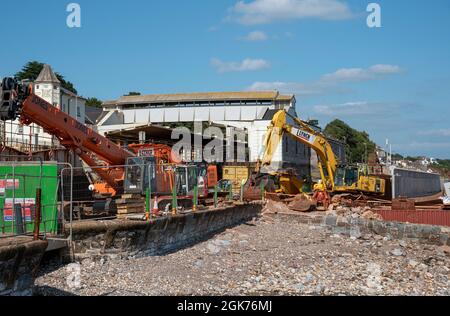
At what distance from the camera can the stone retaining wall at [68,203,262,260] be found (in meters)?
12.8

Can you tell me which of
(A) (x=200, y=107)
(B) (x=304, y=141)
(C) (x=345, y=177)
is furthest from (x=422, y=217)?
(A) (x=200, y=107)

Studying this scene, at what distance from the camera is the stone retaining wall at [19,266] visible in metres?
8.64

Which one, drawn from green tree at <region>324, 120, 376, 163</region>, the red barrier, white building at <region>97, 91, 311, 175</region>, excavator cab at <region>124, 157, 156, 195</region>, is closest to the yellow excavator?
the red barrier

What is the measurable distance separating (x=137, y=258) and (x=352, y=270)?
588cm

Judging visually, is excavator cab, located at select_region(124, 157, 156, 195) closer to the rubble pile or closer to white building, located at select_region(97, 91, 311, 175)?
the rubble pile

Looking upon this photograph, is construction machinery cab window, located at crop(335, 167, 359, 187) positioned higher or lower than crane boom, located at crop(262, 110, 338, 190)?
lower

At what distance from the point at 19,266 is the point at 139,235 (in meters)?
5.47

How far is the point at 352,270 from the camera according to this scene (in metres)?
15.1

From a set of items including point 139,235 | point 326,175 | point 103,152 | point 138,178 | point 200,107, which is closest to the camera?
point 139,235

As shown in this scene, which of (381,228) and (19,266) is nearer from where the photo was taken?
(19,266)

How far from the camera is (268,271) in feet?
46.5

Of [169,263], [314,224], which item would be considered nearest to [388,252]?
[314,224]

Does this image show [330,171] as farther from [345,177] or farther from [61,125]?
[61,125]

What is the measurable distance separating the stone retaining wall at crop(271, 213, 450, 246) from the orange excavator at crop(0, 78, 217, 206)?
642 centimetres
